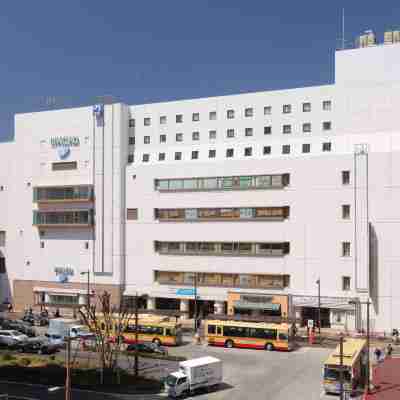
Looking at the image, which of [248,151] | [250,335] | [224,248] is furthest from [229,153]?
[250,335]

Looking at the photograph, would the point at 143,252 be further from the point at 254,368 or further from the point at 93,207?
the point at 254,368

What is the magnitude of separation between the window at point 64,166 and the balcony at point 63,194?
2489mm

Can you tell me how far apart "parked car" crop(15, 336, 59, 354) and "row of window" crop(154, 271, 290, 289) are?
1881 cm

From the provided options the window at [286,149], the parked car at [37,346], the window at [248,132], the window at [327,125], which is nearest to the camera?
the parked car at [37,346]

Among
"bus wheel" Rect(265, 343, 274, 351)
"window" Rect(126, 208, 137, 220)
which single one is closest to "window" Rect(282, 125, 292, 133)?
"window" Rect(126, 208, 137, 220)

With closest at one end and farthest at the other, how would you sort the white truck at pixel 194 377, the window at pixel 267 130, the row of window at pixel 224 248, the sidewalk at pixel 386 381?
the sidewalk at pixel 386 381, the white truck at pixel 194 377, the row of window at pixel 224 248, the window at pixel 267 130

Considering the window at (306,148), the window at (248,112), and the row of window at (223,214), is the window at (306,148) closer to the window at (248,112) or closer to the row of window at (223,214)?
the row of window at (223,214)

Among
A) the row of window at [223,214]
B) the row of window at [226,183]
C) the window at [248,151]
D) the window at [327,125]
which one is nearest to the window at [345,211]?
the row of window at [223,214]

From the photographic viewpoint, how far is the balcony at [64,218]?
229ft

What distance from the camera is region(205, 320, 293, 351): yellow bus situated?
50.7m

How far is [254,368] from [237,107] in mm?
31706

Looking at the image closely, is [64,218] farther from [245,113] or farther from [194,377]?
[194,377]

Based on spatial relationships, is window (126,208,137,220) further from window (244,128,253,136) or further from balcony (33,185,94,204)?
window (244,128,253,136)

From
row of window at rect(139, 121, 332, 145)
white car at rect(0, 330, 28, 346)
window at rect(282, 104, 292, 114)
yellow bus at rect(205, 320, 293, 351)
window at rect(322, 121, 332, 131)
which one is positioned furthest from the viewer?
window at rect(282, 104, 292, 114)
